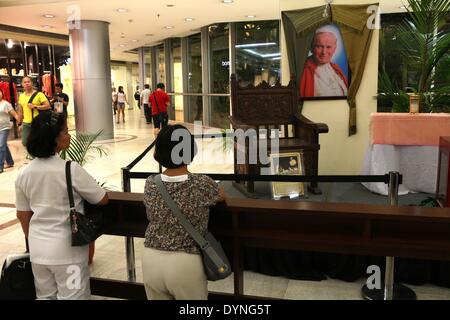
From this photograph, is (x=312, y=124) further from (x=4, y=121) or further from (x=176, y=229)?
(x=4, y=121)

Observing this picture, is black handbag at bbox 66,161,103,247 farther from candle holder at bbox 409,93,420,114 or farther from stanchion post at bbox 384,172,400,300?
candle holder at bbox 409,93,420,114

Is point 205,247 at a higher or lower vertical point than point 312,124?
lower

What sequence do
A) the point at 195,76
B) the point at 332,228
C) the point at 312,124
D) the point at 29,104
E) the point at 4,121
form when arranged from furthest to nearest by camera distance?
the point at 195,76
the point at 4,121
the point at 29,104
the point at 312,124
the point at 332,228

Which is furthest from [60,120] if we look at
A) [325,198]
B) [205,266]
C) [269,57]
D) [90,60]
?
[269,57]

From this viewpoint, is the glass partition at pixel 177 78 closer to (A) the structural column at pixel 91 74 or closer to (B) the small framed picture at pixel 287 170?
(A) the structural column at pixel 91 74

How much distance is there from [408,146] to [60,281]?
355 cm

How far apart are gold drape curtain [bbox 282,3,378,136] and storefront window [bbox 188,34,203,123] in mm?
9622

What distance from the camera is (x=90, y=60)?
10.7 meters

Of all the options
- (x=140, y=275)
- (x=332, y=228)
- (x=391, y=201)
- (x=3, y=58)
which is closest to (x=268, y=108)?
(x=140, y=275)

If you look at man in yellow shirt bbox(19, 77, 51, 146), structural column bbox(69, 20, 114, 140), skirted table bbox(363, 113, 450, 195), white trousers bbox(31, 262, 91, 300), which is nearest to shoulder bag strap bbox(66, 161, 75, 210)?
white trousers bbox(31, 262, 91, 300)

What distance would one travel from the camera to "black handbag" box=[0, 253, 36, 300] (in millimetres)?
2148

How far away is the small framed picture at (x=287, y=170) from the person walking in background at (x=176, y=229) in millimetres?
2550

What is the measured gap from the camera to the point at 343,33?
506 cm

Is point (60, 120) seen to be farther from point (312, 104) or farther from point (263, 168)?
point (312, 104)
